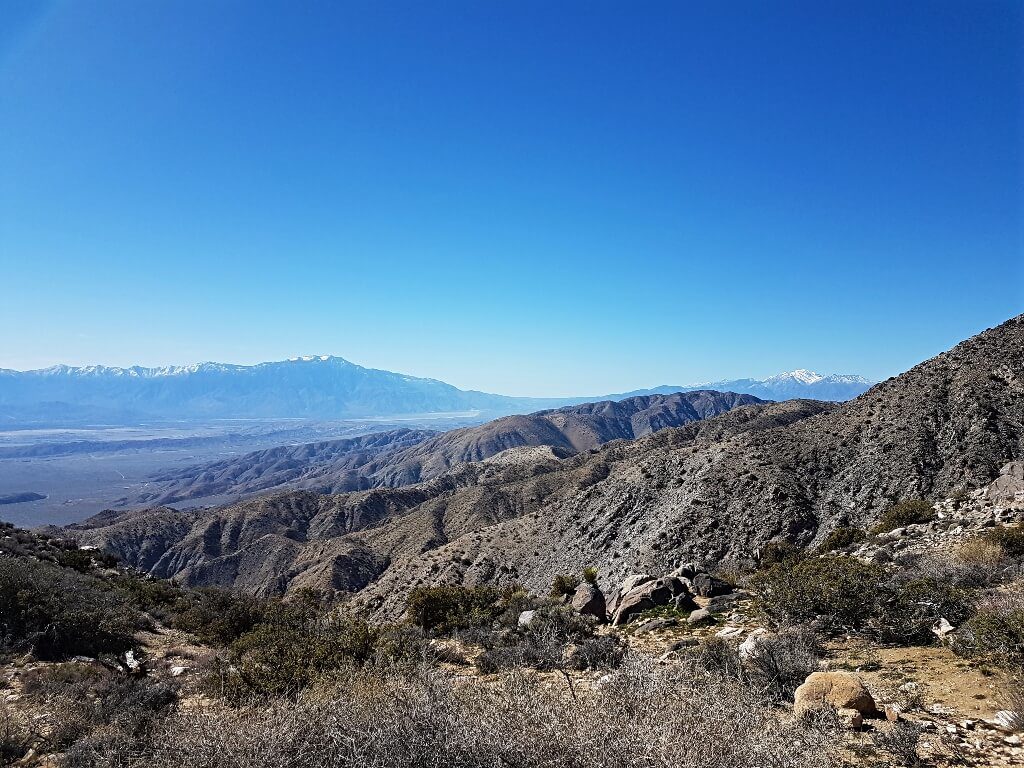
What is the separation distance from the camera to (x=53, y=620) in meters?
9.95

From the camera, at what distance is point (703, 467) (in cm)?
3391

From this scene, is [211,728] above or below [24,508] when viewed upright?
above

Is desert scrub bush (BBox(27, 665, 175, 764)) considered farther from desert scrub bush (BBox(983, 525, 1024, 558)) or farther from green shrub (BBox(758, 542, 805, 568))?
green shrub (BBox(758, 542, 805, 568))

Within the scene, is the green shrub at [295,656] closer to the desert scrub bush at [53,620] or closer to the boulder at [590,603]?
the desert scrub bush at [53,620]

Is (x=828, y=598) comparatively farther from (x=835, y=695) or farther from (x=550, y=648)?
(x=550, y=648)

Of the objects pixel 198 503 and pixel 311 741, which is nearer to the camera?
pixel 311 741

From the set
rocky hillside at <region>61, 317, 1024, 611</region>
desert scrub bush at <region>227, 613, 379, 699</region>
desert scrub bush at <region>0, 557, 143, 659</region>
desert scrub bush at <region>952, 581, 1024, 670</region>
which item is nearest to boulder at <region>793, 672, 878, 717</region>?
desert scrub bush at <region>952, 581, 1024, 670</region>

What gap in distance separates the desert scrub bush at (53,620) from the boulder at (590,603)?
10.2 meters

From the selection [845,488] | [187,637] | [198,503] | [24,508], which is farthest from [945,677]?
[24,508]

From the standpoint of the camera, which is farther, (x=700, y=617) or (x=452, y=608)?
(x=452, y=608)

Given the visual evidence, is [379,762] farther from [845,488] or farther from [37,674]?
[845,488]

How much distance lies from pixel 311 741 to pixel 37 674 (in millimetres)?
7538

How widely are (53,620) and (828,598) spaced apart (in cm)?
1466

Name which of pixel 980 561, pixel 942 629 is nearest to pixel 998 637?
pixel 942 629
